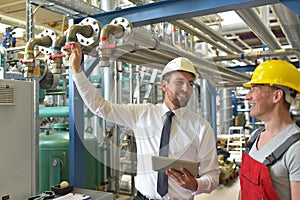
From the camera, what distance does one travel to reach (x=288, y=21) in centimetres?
200

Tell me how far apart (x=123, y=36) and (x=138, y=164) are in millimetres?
651

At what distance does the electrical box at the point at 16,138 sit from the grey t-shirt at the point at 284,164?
3.82 feet

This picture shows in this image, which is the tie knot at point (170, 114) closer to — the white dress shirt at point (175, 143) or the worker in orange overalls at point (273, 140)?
the white dress shirt at point (175, 143)

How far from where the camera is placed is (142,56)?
6.75ft

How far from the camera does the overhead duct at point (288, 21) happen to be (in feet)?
5.96

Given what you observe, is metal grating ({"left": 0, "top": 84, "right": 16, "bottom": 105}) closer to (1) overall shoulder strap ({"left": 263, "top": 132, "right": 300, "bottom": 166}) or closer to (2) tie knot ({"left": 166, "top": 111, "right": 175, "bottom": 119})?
(2) tie knot ({"left": 166, "top": 111, "right": 175, "bottom": 119})

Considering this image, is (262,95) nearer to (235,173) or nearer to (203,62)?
(203,62)

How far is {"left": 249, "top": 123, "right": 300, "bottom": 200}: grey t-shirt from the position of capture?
1.03 meters

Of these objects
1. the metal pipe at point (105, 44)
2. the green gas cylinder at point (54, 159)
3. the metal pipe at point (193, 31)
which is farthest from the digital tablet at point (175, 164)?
the metal pipe at point (193, 31)

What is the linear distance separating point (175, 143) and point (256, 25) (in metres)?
1.16

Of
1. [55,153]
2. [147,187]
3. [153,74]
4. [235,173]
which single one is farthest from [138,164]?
[235,173]

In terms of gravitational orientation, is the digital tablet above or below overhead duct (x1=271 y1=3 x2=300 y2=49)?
below

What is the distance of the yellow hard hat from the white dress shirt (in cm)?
35

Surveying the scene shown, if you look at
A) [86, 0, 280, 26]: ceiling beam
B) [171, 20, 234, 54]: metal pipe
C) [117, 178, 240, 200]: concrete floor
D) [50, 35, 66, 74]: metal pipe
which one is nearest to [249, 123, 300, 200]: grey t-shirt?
[86, 0, 280, 26]: ceiling beam
